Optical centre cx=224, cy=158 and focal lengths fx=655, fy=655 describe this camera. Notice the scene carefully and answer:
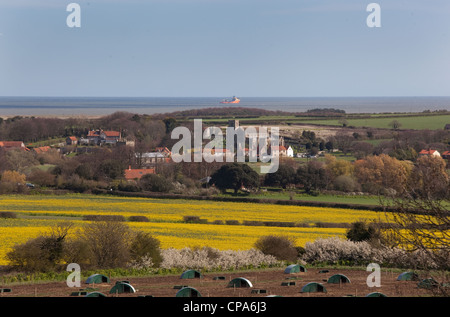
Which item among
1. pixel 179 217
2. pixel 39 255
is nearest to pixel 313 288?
pixel 39 255

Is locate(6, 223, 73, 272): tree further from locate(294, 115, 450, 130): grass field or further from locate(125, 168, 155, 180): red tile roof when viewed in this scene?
locate(294, 115, 450, 130): grass field

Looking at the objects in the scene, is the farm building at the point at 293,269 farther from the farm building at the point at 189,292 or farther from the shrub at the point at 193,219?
the shrub at the point at 193,219

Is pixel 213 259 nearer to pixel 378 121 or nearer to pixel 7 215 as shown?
pixel 7 215

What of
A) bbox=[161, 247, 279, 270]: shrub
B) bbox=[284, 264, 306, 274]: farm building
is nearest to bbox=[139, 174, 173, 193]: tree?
bbox=[161, 247, 279, 270]: shrub

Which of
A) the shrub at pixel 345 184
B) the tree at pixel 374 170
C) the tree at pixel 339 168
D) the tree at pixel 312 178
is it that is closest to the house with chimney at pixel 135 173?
the tree at pixel 312 178
